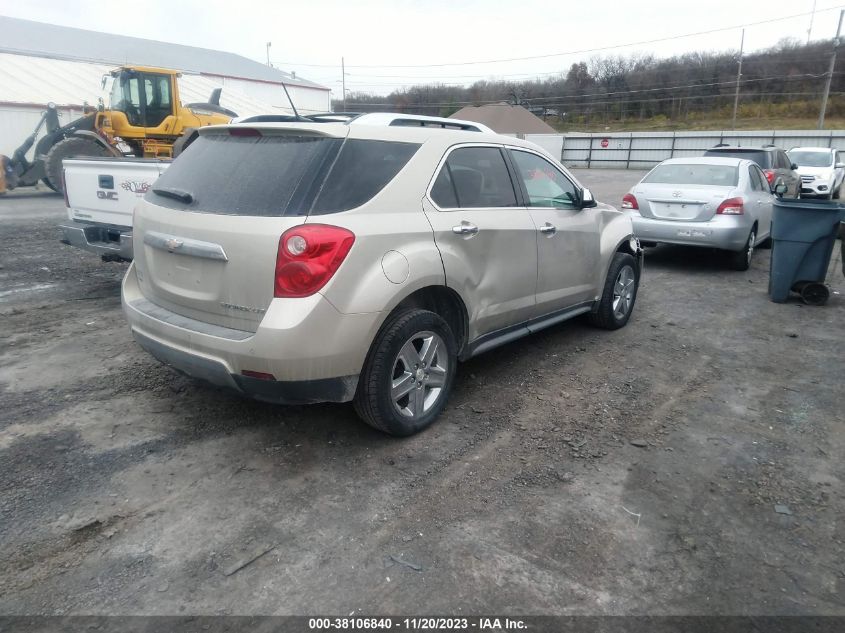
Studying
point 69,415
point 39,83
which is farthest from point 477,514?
point 39,83

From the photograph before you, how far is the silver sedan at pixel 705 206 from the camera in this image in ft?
27.2

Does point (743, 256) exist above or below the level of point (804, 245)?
below

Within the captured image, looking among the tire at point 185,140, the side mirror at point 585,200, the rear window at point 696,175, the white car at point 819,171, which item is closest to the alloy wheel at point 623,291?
the side mirror at point 585,200

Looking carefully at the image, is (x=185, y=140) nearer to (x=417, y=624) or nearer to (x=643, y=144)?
(x=417, y=624)

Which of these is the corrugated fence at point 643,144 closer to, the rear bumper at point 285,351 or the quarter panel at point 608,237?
the quarter panel at point 608,237

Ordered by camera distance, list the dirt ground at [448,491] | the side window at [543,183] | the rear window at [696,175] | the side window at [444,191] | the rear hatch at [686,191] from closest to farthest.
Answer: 1. the dirt ground at [448,491]
2. the side window at [444,191]
3. the side window at [543,183]
4. the rear hatch at [686,191]
5. the rear window at [696,175]

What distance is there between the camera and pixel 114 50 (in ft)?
139

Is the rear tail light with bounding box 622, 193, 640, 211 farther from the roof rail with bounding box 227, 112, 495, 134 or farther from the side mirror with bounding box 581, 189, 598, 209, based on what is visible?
the roof rail with bounding box 227, 112, 495, 134

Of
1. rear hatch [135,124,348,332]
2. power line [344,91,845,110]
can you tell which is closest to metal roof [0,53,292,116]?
rear hatch [135,124,348,332]

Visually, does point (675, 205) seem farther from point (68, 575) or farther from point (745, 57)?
point (745, 57)

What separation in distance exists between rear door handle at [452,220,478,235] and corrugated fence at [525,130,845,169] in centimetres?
3315

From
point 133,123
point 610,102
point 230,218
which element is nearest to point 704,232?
point 230,218

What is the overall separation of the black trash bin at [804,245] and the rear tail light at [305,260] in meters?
5.81

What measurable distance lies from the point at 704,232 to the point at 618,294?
10.5 ft
